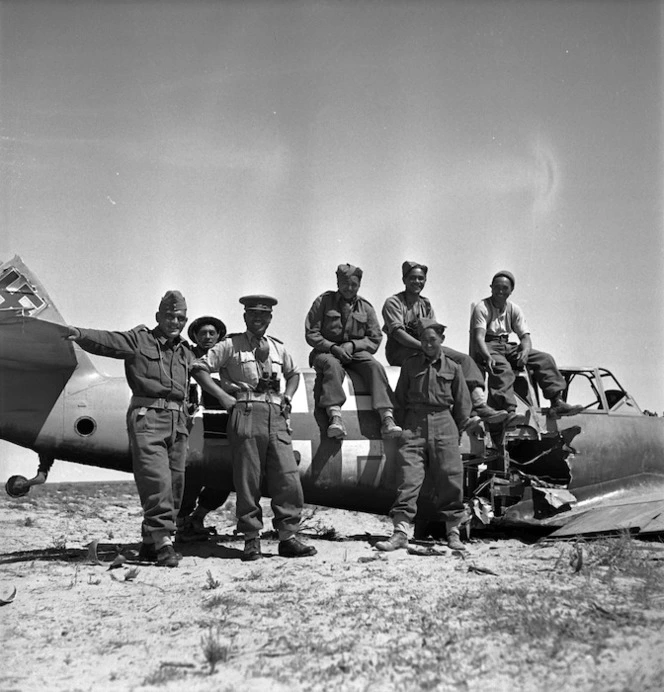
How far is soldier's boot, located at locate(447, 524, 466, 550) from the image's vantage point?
7767 mm

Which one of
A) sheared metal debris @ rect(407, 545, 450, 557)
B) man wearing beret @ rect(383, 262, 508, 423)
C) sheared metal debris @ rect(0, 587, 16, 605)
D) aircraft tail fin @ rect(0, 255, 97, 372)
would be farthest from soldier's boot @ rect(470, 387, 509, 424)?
sheared metal debris @ rect(0, 587, 16, 605)

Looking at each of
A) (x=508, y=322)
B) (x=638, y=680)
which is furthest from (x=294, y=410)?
(x=638, y=680)

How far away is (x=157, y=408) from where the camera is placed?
7.31 metres

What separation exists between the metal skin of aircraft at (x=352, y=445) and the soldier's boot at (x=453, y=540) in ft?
1.81

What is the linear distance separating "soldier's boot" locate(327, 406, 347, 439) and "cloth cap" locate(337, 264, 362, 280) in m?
1.52

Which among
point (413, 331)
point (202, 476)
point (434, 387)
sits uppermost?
point (413, 331)

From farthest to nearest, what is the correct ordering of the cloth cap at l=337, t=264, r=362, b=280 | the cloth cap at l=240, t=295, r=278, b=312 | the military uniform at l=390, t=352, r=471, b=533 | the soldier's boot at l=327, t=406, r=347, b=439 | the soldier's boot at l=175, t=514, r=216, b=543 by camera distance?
the soldier's boot at l=175, t=514, r=216, b=543 < the cloth cap at l=337, t=264, r=362, b=280 < the soldier's boot at l=327, t=406, r=347, b=439 < the military uniform at l=390, t=352, r=471, b=533 < the cloth cap at l=240, t=295, r=278, b=312

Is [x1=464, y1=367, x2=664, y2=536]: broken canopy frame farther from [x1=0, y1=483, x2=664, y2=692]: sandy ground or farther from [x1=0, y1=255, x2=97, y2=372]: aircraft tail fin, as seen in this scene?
[x1=0, y1=255, x2=97, y2=372]: aircraft tail fin

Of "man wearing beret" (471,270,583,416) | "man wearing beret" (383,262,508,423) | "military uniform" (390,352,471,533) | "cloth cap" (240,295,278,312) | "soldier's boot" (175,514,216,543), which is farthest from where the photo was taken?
"man wearing beret" (471,270,583,416)

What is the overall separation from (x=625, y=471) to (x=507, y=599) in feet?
17.4

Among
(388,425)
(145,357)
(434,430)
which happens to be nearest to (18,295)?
(145,357)

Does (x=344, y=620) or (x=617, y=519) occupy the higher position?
(x=617, y=519)

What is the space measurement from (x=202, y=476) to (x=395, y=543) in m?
2.36

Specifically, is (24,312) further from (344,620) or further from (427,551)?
(427,551)
